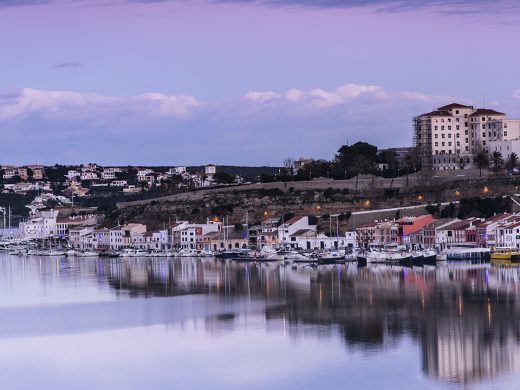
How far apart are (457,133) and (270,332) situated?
44082 millimetres

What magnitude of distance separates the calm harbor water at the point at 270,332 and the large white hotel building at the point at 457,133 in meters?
27.7

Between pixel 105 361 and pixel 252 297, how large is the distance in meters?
9.76

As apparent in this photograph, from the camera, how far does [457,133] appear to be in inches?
2630

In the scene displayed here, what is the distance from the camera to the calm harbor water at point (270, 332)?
1997 cm

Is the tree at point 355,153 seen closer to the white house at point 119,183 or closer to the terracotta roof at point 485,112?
the terracotta roof at point 485,112

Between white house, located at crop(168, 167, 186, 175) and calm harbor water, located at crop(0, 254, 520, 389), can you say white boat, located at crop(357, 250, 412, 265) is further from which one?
white house, located at crop(168, 167, 186, 175)

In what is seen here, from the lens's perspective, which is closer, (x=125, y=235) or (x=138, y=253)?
(x=138, y=253)

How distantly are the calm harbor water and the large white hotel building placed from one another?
2769 centimetres

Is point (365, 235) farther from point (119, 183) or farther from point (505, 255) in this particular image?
point (119, 183)

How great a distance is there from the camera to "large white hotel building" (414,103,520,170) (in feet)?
215

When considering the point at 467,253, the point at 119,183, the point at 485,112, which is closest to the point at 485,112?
the point at 485,112

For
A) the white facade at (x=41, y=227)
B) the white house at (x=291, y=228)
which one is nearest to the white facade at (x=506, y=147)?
the white house at (x=291, y=228)

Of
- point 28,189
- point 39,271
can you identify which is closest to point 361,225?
point 39,271

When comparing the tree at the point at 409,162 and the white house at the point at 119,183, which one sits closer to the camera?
the tree at the point at 409,162
